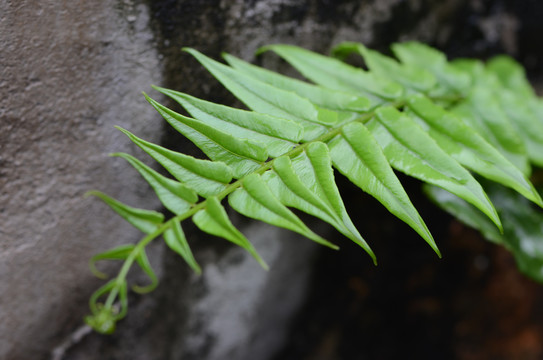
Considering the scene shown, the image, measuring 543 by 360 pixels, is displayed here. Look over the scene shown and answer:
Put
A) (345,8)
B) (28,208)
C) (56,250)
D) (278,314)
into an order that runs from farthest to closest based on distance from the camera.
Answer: (278,314), (345,8), (56,250), (28,208)

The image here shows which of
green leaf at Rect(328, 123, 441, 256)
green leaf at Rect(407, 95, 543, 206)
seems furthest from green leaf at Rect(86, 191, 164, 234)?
green leaf at Rect(407, 95, 543, 206)

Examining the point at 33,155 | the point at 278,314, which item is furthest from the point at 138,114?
the point at 278,314

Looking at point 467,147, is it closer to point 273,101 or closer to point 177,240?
point 273,101

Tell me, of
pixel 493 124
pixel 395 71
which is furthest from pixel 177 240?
pixel 493 124

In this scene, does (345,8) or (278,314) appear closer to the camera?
(345,8)

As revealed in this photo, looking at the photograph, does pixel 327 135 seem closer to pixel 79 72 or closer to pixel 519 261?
pixel 79 72

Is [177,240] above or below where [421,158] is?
below
